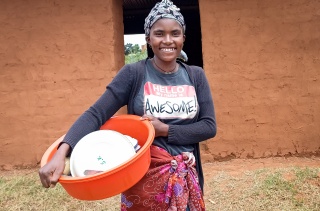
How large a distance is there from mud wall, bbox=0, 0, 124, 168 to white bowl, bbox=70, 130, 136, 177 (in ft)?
9.10

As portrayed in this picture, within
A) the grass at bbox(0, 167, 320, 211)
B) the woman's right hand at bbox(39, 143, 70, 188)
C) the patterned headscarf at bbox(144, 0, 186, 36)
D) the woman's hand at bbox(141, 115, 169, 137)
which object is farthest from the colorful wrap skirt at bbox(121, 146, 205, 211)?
the grass at bbox(0, 167, 320, 211)

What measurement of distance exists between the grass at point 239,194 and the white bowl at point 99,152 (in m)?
2.13

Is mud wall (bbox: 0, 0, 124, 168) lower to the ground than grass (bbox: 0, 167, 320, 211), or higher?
higher

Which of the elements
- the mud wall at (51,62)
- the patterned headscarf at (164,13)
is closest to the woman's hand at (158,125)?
the patterned headscarf at (164,13)

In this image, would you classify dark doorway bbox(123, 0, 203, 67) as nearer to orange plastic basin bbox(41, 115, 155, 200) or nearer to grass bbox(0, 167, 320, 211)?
grass bbox(0, 167, 320, 211)

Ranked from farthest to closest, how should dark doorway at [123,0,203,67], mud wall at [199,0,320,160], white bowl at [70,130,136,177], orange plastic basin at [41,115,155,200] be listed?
dark doorway at [123,0,203,67] → mud wall at [199,0,320,160] → white bowl at [70,130,136,177] → orange plastic basin at [41,115,155,200]

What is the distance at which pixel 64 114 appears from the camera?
4.25 m

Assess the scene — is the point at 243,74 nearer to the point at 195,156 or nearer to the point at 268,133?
the point at 268,133

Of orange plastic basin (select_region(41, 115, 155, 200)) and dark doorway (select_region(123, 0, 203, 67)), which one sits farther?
dark doorway (select_region(123, 0, 203, 67))

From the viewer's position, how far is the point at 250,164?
4195mm

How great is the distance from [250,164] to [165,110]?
9.87ft

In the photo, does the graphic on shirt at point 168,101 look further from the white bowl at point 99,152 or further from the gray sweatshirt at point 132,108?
the white bowl at point 99,152

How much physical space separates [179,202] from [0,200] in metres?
2.76

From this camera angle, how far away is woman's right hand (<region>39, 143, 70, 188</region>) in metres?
1.23
